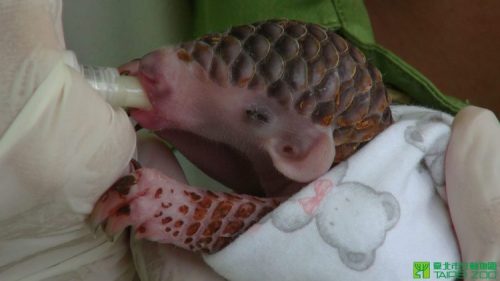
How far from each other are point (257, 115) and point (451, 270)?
0.94 ft

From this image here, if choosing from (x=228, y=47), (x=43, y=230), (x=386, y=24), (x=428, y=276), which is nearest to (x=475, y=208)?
(x=428, y=276)

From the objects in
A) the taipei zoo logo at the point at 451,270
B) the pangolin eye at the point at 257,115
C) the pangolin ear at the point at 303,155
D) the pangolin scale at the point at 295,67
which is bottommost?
the taipei zoo logo at the point at 451,270

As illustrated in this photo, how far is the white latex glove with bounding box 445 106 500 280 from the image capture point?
682 mm

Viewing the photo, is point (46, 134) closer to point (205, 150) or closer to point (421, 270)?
point (205, 150)

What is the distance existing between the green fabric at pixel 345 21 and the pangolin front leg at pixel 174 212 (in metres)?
0.35

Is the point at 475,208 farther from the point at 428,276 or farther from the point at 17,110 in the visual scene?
the point at 17,110

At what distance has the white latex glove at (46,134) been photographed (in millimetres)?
436

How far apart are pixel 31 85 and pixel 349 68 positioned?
0.36 metres

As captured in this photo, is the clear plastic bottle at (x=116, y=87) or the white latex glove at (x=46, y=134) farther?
the clear plastic bottle at (x=116, y=87)

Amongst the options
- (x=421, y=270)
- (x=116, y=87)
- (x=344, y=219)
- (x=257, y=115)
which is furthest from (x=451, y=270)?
(x=116, y=87)

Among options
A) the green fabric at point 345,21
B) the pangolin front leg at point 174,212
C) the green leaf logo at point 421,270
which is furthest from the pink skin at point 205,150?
the green fabric at point 345,21

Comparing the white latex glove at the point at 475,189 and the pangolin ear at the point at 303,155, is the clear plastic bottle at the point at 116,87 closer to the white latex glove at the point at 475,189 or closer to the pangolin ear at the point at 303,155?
the pangolin ear at the point at 303,155

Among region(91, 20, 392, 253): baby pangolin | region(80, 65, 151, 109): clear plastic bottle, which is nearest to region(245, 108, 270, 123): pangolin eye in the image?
region(91, 20, 392, 253): baby pangolin

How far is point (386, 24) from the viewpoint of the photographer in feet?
4.42
